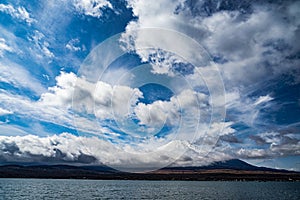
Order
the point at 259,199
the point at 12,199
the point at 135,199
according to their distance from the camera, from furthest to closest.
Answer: the point at 259,199 < the point at 135,199 < the point at 12,199

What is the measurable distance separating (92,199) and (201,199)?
5802cm

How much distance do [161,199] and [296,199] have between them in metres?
76.9

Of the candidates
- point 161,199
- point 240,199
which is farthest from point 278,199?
point 161,199

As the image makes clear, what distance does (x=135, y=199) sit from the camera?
131750 millimetres

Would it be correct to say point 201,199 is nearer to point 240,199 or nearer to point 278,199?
point 240,199

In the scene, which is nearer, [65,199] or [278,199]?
[65,199]

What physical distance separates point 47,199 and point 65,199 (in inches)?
342

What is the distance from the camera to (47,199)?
12469 centimetres

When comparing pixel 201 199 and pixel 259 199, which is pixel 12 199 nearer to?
pixel 201 199

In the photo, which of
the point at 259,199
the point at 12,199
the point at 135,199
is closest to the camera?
the point at 12,199

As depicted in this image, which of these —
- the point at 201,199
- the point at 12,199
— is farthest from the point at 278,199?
the point at 12,199

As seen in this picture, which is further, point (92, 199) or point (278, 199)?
point (278, 199)

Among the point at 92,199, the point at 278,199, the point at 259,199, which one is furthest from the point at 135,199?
the point at 278,199

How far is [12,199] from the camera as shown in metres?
124
